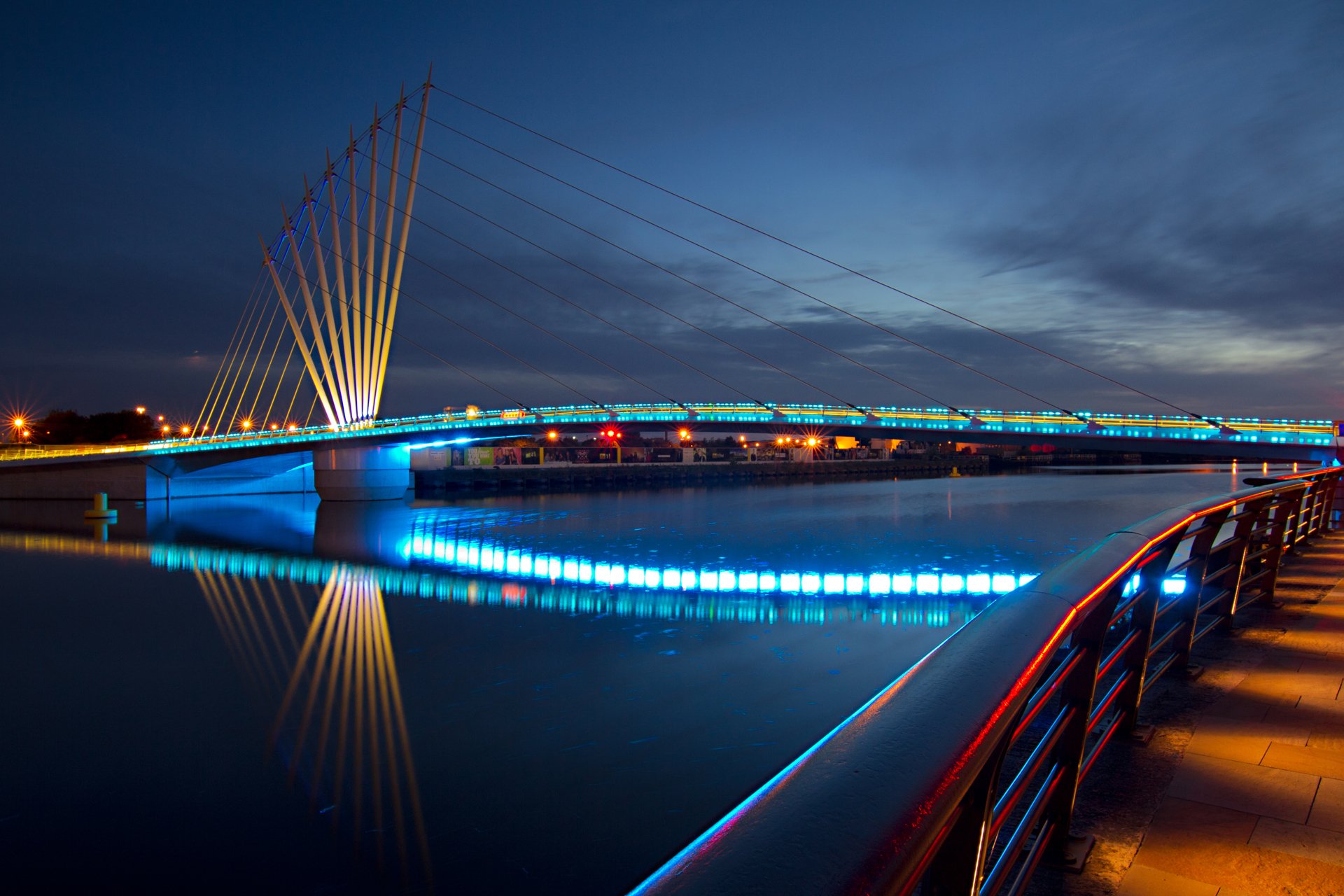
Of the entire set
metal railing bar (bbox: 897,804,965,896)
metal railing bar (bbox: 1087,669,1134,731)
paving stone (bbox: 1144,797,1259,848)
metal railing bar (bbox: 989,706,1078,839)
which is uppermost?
metal railing bar (bbox: 897,804,965,896)

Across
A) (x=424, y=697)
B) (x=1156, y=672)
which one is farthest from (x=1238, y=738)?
(x=424, y=697)

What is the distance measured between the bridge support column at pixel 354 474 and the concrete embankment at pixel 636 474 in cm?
929

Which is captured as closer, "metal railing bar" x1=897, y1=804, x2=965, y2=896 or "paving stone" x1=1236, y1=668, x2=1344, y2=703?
"metal railing bar" x1=897, y1=804, x2=965, y2=896

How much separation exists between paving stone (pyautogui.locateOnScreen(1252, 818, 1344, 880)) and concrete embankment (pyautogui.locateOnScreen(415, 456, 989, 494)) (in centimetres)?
5229

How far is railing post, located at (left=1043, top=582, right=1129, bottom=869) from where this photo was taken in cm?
222

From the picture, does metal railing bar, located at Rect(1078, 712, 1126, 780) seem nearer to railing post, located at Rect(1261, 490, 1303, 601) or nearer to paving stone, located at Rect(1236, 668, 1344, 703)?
paving stone, located at Rect(1236, 668, 1344, 703)

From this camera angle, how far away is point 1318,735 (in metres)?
3.51

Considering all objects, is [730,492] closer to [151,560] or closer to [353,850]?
[151,560]

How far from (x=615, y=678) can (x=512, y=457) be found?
81.0 meters

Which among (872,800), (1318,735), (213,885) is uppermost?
(872,800)

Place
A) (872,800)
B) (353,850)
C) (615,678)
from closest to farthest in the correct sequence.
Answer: (872,800) → (353,850) → (615,678)

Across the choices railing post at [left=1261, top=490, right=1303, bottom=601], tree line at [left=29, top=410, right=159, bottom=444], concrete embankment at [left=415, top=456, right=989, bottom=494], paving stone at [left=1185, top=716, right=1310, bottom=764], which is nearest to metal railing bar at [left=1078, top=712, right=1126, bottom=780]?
paving stone at [left=1185, top=716, right=1310, bottom=764]

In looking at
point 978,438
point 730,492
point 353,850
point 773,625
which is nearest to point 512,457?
point 730,492

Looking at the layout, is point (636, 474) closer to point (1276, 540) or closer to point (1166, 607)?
point (1276, 540)
